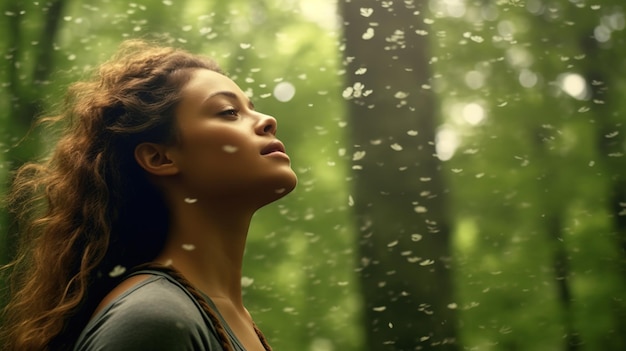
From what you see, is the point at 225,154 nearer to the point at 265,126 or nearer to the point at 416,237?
the point at 265,126

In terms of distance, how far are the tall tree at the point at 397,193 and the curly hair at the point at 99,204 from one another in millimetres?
790

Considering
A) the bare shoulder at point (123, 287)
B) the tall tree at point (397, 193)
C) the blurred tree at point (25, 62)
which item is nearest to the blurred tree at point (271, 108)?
the blurred tree at point (25, 62)

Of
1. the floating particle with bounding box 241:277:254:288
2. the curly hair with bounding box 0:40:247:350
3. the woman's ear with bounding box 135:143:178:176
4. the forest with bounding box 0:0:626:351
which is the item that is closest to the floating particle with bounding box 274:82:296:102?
the forest with bounding box 0:0:626:351

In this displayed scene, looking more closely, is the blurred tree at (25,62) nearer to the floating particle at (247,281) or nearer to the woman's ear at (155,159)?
the floating particle at (247,281)

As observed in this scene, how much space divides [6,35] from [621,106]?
280 centimetres

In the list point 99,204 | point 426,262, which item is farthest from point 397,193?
point 99,204

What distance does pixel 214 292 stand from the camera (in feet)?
2.60

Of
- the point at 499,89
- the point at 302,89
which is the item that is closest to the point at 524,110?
the point at 499,89

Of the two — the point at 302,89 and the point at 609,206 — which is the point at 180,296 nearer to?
the point at 302,89

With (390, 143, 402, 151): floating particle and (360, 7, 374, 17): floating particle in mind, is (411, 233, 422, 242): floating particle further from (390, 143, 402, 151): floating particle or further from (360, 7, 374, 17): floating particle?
(360, 7, 374, 17): floating particle

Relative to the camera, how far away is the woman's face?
0.80 m

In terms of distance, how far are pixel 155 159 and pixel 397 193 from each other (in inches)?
37.9

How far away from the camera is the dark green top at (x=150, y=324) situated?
58cm

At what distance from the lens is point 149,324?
0.59 metres
